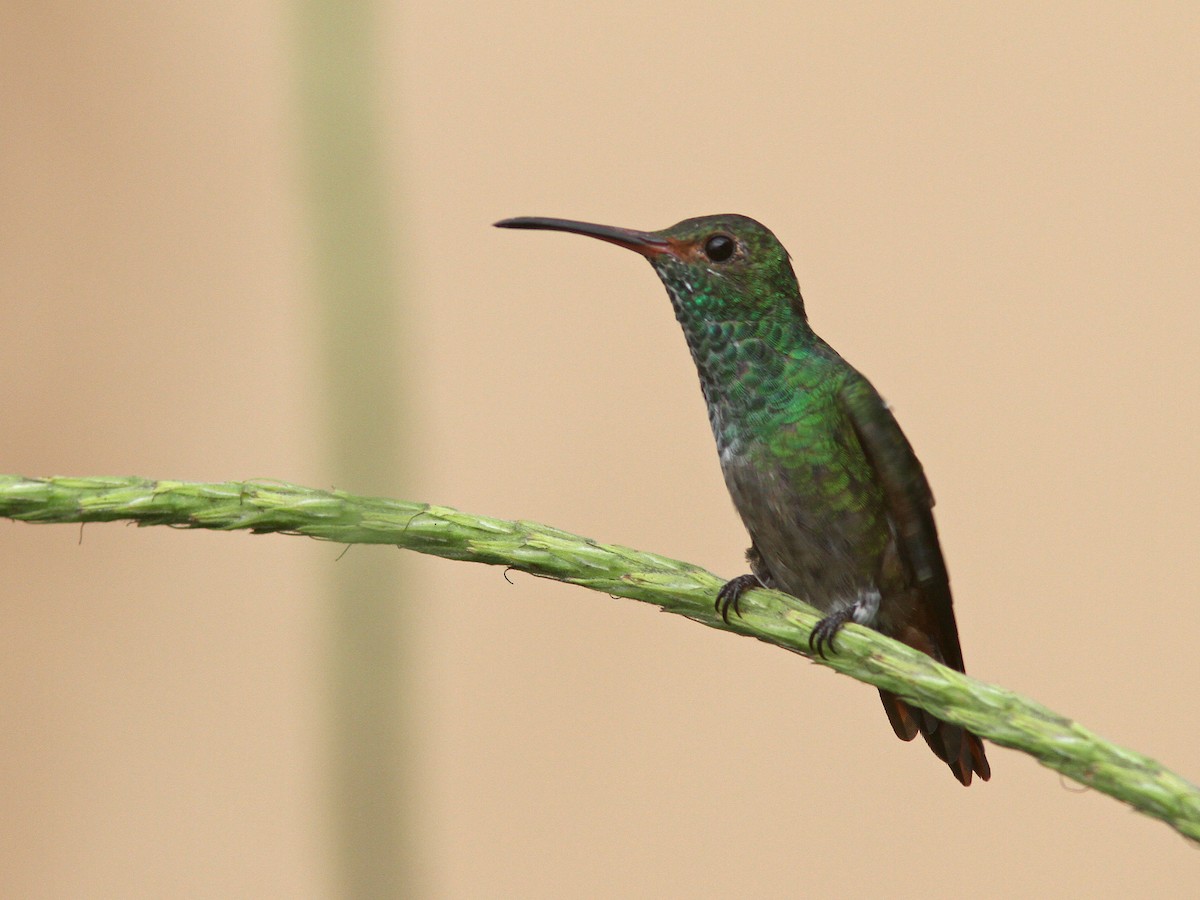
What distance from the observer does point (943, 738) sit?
72.9 inches

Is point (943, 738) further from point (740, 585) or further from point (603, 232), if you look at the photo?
point (603, 232)

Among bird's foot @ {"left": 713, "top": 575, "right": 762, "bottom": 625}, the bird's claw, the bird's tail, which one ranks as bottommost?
the bird's tail

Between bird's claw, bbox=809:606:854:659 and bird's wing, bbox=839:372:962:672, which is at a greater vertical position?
bird's wing, bbox=839:372:962:672

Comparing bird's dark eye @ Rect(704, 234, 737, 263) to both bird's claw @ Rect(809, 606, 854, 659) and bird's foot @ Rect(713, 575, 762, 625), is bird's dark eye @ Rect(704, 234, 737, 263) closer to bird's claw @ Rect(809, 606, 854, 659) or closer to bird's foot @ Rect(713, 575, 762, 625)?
bird's foot @ Rect(713, 575, 762, 625)

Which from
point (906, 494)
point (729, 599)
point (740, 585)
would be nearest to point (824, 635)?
point (729, 599)

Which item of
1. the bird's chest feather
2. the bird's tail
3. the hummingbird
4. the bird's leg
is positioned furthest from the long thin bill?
the bird's tail

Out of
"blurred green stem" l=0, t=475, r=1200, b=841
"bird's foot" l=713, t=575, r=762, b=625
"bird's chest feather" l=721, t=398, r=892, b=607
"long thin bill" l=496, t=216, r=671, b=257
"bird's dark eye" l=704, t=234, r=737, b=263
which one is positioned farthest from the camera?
"bird's dark eye" l=704, t=234, r=737, b=263

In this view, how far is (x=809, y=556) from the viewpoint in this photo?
1.89 meters

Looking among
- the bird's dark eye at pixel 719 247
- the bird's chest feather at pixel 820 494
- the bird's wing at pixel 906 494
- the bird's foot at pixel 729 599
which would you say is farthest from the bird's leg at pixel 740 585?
the bird's dark eye at pixel 719 247

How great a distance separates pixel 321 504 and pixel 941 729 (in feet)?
4.15

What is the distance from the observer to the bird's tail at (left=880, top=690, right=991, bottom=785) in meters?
1.83

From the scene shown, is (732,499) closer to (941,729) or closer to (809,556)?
(809,556)

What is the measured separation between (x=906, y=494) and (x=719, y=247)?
0.52 metres

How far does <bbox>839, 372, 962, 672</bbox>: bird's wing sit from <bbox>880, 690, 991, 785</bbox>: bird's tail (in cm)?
13
